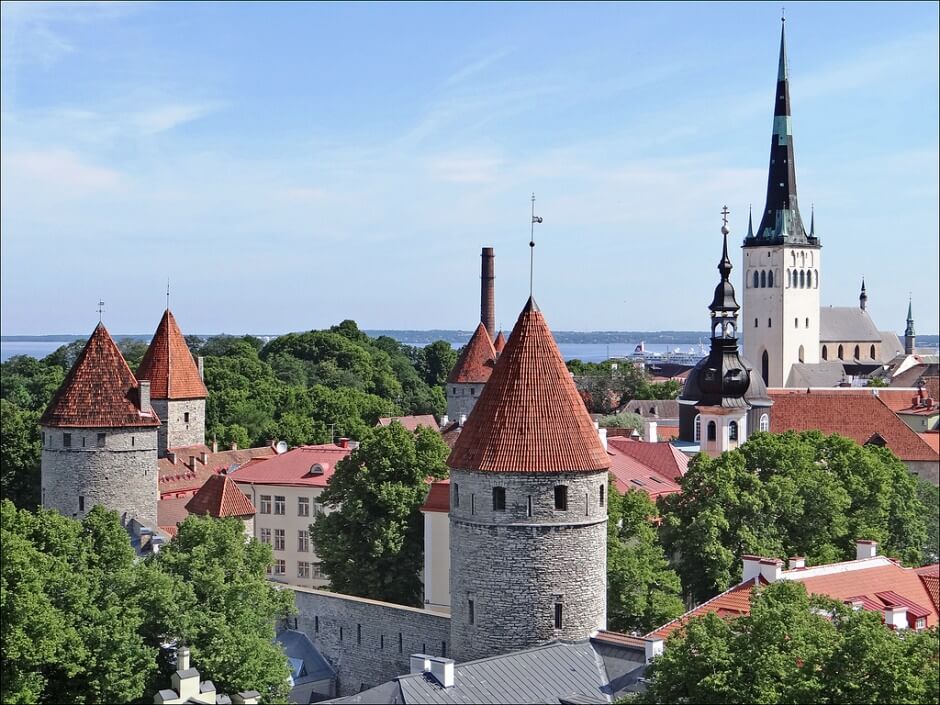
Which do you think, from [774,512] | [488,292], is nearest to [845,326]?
[488,292]

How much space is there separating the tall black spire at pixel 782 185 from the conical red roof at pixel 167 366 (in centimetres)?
5747

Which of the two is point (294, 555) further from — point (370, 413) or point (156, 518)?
point (370, 413)

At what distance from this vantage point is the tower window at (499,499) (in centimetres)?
2678

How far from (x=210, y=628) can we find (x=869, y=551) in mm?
15764

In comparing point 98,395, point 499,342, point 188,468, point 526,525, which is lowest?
point 188,468

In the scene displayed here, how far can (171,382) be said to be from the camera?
53375 mm

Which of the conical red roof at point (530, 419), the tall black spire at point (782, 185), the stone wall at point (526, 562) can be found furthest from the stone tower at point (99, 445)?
the tall black spire at point (782, 185)

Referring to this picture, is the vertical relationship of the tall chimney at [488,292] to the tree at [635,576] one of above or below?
above

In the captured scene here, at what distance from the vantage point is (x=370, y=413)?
7538cm

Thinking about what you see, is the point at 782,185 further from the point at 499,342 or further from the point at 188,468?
the point at 188,468

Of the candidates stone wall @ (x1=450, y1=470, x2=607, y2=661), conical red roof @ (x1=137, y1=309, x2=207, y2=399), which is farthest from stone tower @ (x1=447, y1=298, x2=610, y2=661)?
conical red roof @ (x1=137, y1=309, x2=207, y2=399)

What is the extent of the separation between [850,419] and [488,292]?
1993 cm

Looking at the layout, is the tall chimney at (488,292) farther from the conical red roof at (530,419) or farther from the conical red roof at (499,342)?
the conical red roof at (530,419)

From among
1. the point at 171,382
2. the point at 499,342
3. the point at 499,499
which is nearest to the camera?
the point at 499,499
